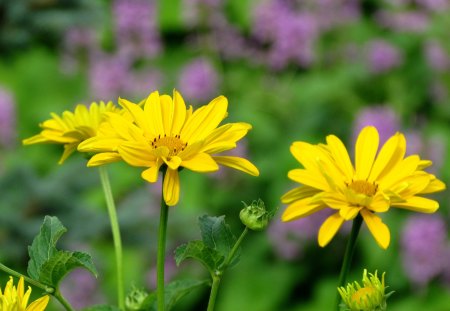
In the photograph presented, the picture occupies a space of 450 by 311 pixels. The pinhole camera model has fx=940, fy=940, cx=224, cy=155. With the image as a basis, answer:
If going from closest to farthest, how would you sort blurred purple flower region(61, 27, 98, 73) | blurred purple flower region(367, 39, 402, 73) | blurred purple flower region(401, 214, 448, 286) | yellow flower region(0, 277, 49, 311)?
yellow flower region(0, 277, 49, 311)
blurred purple flower region(401, 214, 448, 286)
blurred purple flower region(367, 39, 402, 73)
blurred purple flower region(61, 27, 98, 73)

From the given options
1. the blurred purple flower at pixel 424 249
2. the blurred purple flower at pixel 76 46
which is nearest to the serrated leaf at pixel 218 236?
the blurred purple flower at pixel 424 249

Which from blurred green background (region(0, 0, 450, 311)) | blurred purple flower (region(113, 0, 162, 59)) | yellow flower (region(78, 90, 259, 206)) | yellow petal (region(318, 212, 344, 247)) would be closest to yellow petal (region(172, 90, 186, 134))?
yellow flower (region(78, 90, 259, 206))

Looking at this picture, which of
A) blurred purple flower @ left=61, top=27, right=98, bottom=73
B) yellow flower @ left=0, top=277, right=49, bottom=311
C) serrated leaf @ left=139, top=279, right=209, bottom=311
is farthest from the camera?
blurred purple flower @ left=61, top=27, right=98, bottom=73

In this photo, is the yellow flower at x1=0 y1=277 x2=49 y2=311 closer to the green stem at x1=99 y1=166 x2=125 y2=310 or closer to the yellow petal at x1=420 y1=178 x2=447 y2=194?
the green stem at x1=99 y1=166 x2=125 y2=310

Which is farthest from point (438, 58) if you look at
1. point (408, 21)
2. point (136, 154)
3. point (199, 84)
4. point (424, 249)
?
point (136, 154)

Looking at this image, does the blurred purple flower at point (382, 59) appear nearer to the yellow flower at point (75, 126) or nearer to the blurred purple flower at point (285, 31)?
the blurred purple flower at point (285, 31)

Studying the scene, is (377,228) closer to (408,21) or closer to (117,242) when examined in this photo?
(117,242)

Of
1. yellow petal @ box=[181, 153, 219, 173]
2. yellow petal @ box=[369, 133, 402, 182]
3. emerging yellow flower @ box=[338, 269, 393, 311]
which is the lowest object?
emerging yellow flower @ box=[338, 269, 393, 311]
